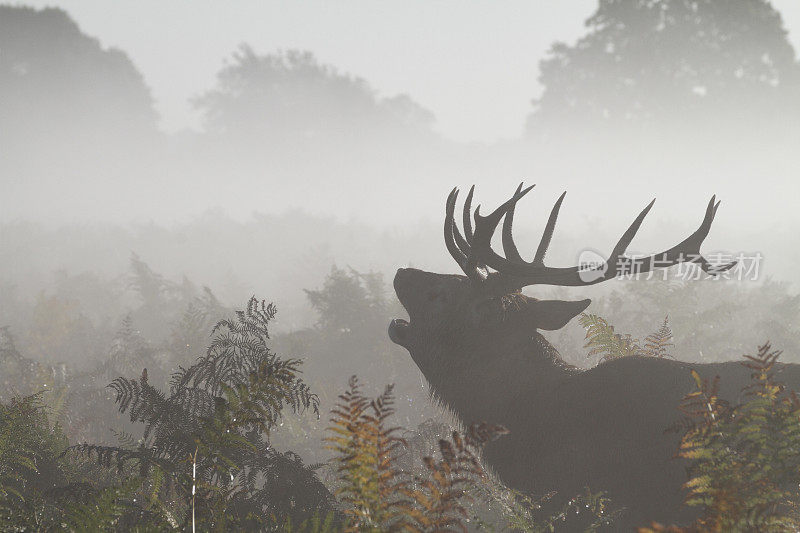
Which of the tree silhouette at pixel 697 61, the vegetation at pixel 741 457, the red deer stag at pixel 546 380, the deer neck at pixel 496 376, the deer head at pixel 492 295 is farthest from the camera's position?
the tree silhouette at pixel 697 61

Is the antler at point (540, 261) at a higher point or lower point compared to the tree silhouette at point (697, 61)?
lower

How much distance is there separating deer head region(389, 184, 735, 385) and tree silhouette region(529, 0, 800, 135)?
43.8 m

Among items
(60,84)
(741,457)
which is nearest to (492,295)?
(741,457)

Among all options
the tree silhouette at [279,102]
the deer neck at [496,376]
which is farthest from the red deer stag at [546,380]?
the tree silhouette at [279,102]

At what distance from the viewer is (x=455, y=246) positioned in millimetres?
3986

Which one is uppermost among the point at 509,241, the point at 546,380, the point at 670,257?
the point at 509,241

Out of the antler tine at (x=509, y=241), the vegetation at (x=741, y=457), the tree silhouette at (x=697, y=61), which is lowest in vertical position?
the vegetation at (x=741, y=457)

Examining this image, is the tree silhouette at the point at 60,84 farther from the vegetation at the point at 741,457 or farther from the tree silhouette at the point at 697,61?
the vegetation at the point at 741,457

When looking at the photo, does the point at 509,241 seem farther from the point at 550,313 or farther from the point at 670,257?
the point at 670,257

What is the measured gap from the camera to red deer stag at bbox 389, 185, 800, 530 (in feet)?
8.48

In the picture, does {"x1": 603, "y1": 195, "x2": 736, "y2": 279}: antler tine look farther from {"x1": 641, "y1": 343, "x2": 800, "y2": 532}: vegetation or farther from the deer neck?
{"x1": 641, "y1": 343, "x2": 800, "y2": 532}: vegetation

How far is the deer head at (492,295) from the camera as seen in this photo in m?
3.32

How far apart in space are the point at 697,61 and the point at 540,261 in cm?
4563

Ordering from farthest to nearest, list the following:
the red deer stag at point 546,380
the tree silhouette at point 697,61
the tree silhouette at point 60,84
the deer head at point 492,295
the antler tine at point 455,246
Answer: the tree silhouette at point 60,84 → the tree silhouette at point 697,61 → the antler tine at point 455,246 → the deer head at point 492,295 → the red deer stag at point 546,380
